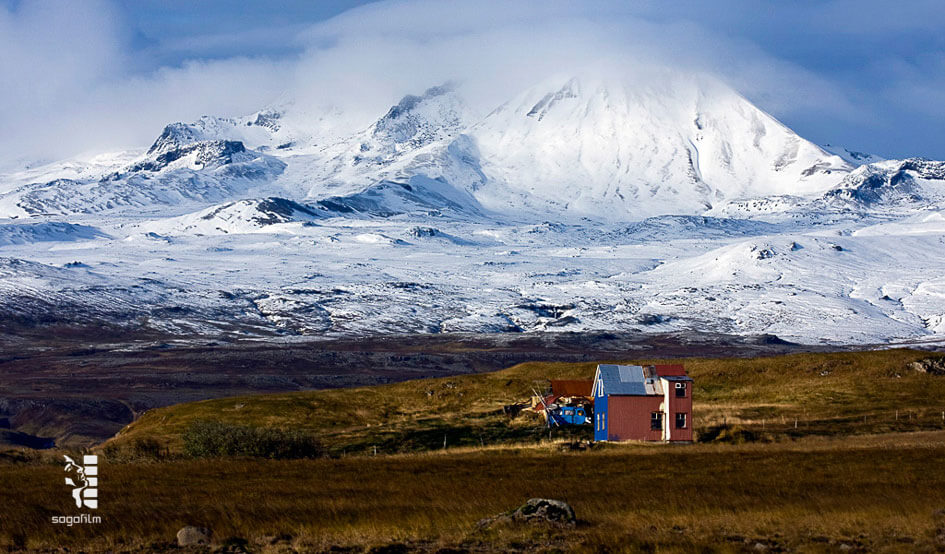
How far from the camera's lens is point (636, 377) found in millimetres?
56812

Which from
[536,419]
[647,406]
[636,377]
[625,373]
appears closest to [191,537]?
[647,406]

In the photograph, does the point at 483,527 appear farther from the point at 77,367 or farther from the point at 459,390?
the point at 77,367

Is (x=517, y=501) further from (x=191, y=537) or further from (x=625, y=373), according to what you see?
(x=625, y=373)

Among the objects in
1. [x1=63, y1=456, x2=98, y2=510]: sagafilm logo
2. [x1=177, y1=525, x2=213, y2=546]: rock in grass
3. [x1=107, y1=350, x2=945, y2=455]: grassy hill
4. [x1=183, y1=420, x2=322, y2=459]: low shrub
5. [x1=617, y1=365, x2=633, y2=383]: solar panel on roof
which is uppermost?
[x1=617, y1=365, x2=633, y2=383]: solar panel on roof

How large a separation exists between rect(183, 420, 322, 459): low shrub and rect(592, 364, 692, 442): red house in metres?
17.0

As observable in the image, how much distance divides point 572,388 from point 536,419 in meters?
3.90

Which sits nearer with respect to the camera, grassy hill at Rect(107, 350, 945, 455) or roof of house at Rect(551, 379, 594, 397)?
grassy hill at Rect(107, 350, 945, 455)

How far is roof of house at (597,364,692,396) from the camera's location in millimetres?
55250

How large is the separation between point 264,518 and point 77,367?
184 metres

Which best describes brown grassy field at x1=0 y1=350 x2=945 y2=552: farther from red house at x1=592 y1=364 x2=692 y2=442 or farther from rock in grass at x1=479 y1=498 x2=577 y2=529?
red house at x1=592 y1=364 x2=692 y2=442

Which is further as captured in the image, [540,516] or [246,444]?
[246,444]

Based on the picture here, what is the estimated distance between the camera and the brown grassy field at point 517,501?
72.0 feet

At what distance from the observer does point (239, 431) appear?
46.1 meters

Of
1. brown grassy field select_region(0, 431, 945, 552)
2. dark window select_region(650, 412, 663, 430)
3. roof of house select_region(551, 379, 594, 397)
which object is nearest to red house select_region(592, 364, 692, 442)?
dark window select_region(650, 412, 663, 430)
